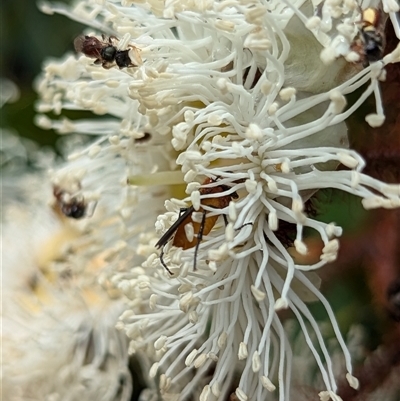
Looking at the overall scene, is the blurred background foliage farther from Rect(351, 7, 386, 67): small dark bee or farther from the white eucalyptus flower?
Rect(351, 7, 386, 67): small dark bee

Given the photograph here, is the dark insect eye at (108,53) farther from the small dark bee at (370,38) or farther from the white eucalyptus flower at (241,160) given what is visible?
the small dark bee at (370,38)

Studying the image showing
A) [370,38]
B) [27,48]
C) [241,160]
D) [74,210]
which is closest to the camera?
[370,38]

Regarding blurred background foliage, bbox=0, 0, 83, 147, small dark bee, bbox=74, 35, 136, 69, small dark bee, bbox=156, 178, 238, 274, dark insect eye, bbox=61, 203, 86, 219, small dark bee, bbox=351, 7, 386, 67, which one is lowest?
blurred background foliage, bbox=0, 0, 83, 147

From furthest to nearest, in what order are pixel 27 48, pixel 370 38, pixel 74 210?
pixel 27 48
pixel 74 210
pixel 370 38

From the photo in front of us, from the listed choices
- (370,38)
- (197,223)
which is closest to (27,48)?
(197,223)

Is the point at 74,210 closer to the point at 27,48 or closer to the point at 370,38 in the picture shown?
the point at 370,38

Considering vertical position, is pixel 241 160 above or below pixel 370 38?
below

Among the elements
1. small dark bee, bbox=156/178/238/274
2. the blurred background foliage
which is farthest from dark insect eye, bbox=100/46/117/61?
the blurred background foliage

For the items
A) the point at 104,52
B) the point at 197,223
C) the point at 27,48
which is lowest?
the point at 27,48
